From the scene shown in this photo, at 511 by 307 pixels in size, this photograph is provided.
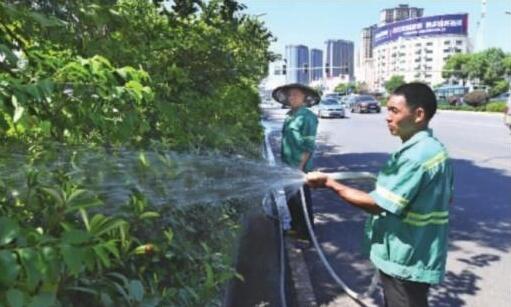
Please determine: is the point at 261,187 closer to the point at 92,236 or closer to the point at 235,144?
the point at 235,144

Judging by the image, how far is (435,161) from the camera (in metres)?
3.02

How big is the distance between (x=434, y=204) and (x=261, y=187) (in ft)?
3.55

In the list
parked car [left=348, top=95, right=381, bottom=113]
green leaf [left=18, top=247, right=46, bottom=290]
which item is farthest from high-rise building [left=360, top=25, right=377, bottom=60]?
green leaf [left=18, top=247, right=46, bottom=290]

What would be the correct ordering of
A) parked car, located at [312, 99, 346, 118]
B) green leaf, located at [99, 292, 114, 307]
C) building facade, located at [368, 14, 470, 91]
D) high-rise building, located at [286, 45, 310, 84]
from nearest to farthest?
green leaf, located at [99, 292, 114, 307]
parked car, located at [312, 99, 346, 118]
high-rise building, located at [286, 45, 310, 84]
building facade, located at [368, 14, 470, 91]

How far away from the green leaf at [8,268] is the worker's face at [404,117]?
7.61 ft

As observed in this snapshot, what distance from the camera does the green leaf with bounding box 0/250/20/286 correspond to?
1.15 m

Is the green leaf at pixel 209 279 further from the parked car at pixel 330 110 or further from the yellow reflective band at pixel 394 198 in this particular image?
the parked car at pixel 330 110

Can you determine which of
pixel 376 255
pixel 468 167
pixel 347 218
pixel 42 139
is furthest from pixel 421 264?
pixel 468 167

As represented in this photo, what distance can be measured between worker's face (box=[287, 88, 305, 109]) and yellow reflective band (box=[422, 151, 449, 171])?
3.45 meters

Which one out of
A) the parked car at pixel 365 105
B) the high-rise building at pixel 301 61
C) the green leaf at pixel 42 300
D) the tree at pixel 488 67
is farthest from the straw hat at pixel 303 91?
the tree at pixel 488 67

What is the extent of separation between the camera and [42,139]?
2.39 m

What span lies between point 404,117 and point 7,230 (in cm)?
230

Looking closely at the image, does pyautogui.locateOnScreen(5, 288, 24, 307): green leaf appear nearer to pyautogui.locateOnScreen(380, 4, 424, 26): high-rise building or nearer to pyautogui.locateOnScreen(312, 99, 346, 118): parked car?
pyautogui.locateOnScreen(312, 99, 346, 118): parked car

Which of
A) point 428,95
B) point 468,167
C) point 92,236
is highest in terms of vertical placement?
point 428,95
